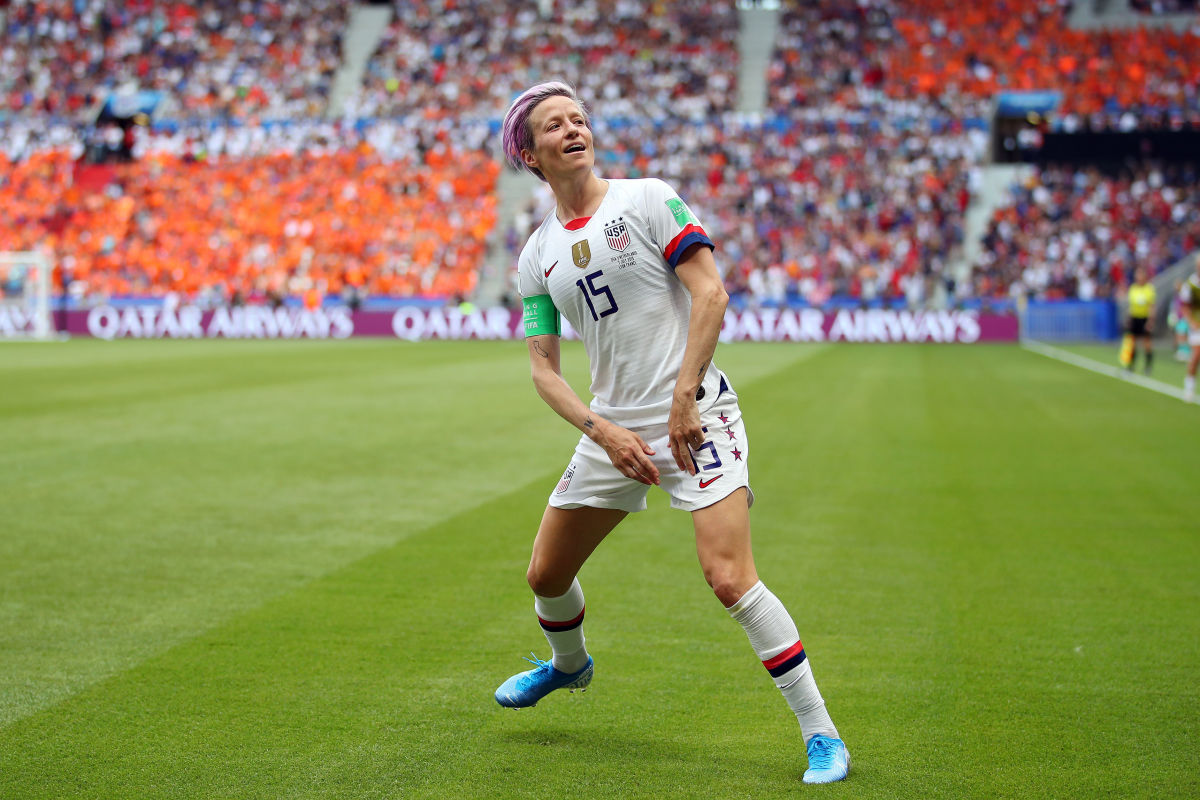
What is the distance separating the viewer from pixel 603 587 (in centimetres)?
654

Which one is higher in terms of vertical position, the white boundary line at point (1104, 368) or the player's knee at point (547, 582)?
the player's knee at point (547, 582)

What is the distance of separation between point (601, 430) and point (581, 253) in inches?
23.2

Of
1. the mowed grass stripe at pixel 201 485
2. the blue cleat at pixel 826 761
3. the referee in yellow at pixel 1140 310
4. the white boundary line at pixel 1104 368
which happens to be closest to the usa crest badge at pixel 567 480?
the blue cleat at pixel 826 761

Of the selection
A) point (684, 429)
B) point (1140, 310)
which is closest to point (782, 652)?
point (684, 429)

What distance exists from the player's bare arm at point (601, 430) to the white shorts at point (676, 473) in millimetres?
65

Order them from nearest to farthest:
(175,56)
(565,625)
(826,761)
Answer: (826,761) → (565,625) → (175,56)

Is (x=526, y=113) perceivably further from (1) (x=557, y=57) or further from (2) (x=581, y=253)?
(1) (x=557, y=57)

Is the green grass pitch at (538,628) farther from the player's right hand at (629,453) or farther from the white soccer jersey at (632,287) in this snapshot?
the white soccer jersey at (632,287)

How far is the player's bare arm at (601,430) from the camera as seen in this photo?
3877mm

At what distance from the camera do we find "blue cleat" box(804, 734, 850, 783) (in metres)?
3.77

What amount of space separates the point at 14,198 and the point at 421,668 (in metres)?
45.0

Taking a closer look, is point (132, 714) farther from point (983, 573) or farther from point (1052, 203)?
point (1052, 203)

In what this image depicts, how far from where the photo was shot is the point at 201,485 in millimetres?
9719

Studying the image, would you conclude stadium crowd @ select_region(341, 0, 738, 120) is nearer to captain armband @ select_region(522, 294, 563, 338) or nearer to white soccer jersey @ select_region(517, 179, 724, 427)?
captain armband @ select_region(522, 294, 563, 338)
